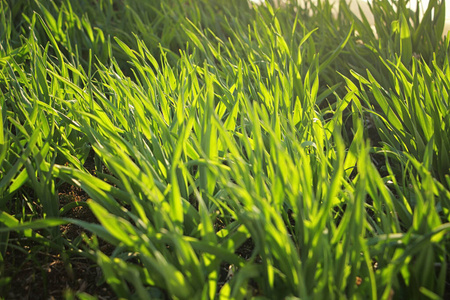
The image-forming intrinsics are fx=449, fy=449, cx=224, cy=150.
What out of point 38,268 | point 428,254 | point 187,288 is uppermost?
point 428,254

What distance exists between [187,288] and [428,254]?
1.13 ft

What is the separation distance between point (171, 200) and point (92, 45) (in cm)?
121

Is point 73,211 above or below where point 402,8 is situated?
below

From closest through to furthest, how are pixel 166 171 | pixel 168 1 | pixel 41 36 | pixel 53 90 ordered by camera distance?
1. pixel 166 171
2. pixel 53 90
3. pixel 41 36
4. pixel 168 1

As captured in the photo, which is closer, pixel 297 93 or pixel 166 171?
pixel 166 171

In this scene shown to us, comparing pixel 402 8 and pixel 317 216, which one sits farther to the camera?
pixel 402 8

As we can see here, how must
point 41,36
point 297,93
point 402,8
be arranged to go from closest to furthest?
point 297,93 → point 402,8 → point 41,36

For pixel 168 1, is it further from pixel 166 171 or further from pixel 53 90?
pixel 166 171

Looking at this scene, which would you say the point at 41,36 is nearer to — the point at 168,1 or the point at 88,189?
the point at 168,1

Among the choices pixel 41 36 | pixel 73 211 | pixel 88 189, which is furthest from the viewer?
pixel 41 36

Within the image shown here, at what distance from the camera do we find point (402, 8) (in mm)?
1705

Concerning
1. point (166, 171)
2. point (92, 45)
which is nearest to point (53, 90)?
point (166, 171)

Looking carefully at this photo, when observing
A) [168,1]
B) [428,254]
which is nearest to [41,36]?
[168,1]

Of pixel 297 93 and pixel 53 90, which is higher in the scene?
pixel 297 93
